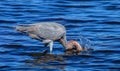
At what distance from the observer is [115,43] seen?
47.8 ft

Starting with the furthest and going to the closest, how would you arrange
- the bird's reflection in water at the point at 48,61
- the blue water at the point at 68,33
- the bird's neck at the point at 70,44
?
the bird's neck at the point at 70,44 < the blue water at the point at 68,33 < the bird's reflection in water at the point at 48,61

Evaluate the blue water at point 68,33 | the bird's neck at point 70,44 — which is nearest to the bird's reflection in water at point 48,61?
the blue water at point 68,33

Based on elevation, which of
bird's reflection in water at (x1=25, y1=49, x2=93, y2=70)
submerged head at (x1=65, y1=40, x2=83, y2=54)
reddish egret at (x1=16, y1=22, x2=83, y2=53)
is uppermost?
reddish egret at (x1=16, y1=22, x2=83, y2=53)

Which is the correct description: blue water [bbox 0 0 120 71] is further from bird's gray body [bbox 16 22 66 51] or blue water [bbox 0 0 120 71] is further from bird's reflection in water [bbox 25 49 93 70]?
bird's gray body [bbox 16 22 66 51]

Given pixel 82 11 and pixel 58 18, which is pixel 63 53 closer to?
pixel 58 18

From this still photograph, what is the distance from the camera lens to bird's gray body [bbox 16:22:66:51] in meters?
13.2

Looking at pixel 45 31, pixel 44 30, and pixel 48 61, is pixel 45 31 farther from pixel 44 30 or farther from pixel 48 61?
pixel 48 61

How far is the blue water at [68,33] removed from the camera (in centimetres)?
1249

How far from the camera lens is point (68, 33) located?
614 inches

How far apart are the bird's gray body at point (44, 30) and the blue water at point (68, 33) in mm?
419

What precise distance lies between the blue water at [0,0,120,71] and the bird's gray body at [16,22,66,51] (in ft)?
1.37

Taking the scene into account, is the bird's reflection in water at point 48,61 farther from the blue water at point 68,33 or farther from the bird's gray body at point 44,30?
the bird's gray body at point 44,30

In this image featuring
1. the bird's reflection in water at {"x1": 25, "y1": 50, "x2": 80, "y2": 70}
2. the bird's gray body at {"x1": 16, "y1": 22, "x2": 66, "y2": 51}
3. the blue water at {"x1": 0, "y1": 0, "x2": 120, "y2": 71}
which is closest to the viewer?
the bird's reflection in water at {"x1": 25, "y1": 50, "x2": 80, "y2": 70}

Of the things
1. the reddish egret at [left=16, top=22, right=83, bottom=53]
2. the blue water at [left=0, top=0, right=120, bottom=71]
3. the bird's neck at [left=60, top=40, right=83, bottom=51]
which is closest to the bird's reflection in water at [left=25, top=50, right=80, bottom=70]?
the blue water at [left=0, top=0, right=120, bottom=71]
